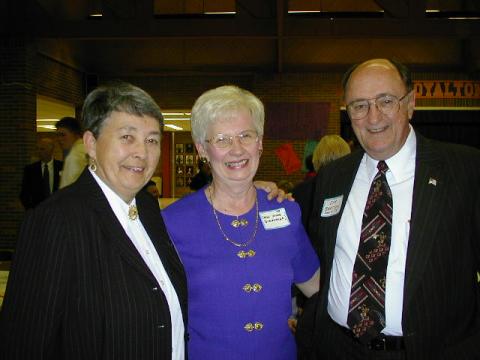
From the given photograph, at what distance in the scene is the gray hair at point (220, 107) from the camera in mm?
2139

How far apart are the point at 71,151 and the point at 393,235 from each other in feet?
14.6

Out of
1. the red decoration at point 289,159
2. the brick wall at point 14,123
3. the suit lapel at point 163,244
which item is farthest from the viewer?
the red decoration at point 289,159

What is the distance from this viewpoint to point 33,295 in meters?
1.46

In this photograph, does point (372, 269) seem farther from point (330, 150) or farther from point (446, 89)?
point (446, 89)

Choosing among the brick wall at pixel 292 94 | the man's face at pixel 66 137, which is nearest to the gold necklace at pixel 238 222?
the man's face at pixel 66 137

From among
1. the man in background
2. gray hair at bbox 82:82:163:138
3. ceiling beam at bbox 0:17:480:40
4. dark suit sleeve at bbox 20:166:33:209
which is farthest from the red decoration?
gray hair at bbox 82:82:163:138

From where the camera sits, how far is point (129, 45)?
1213 centimetres

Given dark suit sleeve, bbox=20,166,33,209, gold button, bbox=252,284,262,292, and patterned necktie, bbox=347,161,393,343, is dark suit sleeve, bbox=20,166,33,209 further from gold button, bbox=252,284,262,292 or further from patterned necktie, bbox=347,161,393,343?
patterned necktie, bbox=347,161,393,343

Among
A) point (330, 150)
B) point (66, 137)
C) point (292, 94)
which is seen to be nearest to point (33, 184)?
point (66, 137)

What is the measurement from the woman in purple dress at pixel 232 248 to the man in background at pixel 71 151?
3598 mm

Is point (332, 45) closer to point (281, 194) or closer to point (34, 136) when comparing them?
point (34, 136)

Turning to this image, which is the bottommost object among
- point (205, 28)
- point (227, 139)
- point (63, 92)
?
point (227, 139)

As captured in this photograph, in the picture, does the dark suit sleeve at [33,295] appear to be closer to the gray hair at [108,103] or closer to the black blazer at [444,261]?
the gray hair at [108,103]

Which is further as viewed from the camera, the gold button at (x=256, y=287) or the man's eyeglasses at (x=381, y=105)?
the man's eyeglasses at (x=381, y=105)
